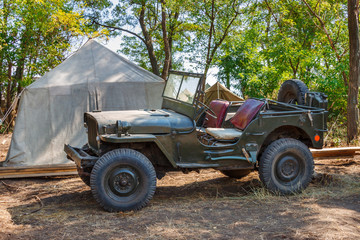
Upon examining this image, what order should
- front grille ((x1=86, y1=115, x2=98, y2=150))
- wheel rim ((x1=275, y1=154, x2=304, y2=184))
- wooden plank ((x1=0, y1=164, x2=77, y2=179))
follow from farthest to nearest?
wooden plank ((x1=0, y1=164, x2=77, y2=179)) < wheel rim ((x1=275, y1=154, x2=304, y2=184)) < front grille ((x1=86, y1=115, x2=98, y2=150))

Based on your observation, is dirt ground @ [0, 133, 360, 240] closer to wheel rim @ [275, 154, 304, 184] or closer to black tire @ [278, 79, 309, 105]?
wheel rim @ [275, 154, 304, 184]

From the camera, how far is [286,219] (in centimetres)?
505

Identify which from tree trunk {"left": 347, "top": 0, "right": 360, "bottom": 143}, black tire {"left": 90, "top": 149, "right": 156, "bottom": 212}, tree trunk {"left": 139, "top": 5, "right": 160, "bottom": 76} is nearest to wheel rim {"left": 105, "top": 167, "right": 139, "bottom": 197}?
black tire {"left": 90, "top": 149, "right": 156, "bottom": 212}

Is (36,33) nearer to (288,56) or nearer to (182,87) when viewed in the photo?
(288,56)

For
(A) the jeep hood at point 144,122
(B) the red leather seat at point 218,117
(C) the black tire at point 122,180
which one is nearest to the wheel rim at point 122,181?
(C) the black tire at point 122,180

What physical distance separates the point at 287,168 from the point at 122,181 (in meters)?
2.52

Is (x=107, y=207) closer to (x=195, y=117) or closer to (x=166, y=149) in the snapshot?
(x=166, y=149)

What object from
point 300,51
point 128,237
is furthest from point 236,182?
point 300,51

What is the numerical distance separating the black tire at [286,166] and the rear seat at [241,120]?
50 cm

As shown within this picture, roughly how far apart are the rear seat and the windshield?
24.1 inches

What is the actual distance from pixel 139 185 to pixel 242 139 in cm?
164

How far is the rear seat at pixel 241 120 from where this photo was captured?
6098mm

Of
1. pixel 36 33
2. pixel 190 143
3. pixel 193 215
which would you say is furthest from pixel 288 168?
pixel 36 33

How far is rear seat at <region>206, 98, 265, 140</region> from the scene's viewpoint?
240 inches
